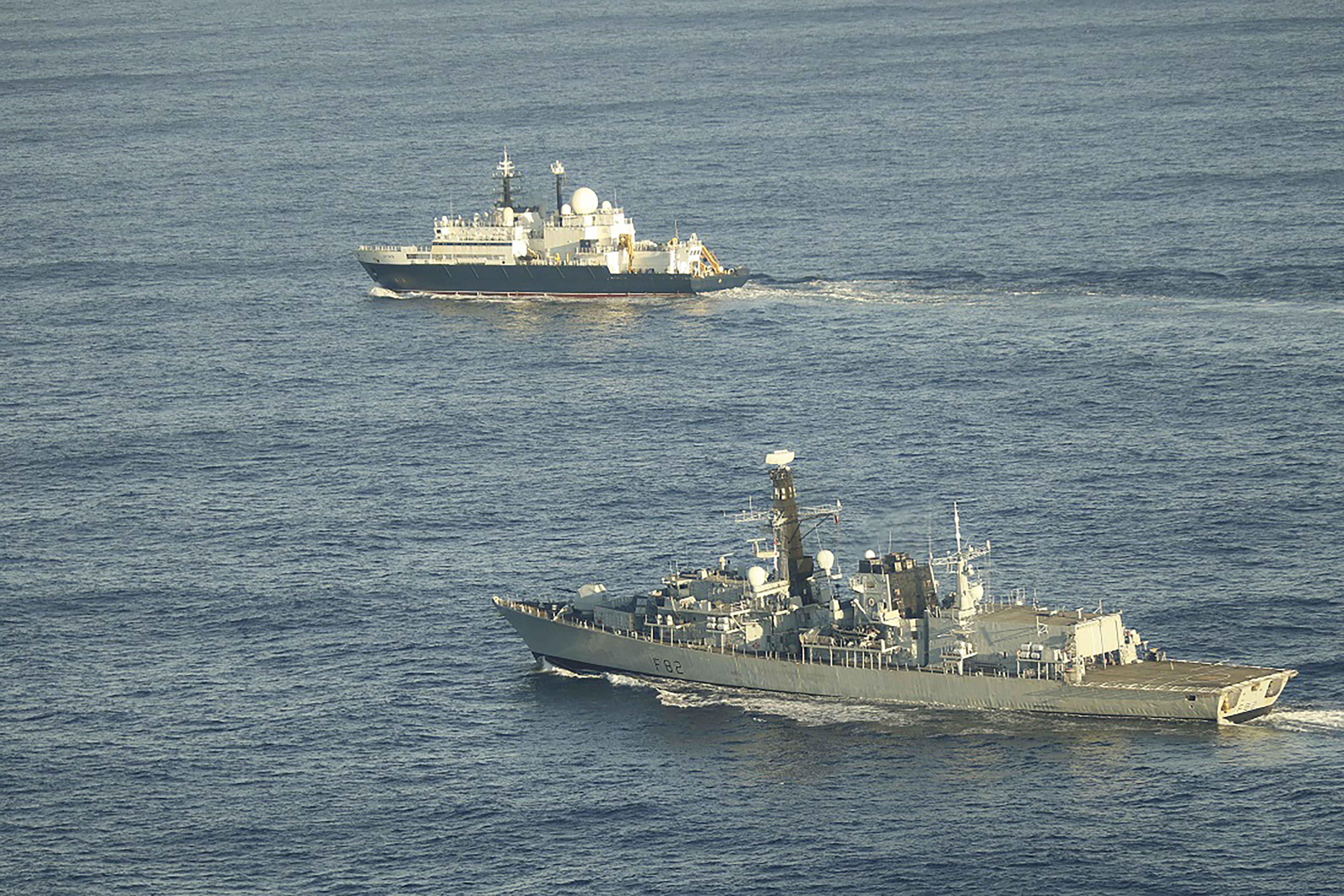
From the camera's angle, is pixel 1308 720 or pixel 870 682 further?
pixel 870 682

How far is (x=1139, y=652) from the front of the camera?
169375mm

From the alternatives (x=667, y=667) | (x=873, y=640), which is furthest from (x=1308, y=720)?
(x=667, y=667)

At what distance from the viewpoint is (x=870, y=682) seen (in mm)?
168250

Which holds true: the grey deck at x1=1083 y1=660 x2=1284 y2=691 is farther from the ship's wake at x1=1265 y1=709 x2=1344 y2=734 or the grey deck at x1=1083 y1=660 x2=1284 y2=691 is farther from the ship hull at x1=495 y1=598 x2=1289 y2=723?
the ship's wake at x1=1265 y1=709 x2=1344 y2=734

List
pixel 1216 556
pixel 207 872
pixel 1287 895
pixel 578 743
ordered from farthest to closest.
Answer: pixel 1216 556, pixel 578 743, pixel 207 872, pixel 1287 895

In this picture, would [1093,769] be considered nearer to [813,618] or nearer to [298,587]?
[813,618]

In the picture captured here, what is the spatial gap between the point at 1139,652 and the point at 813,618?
21.8 meters

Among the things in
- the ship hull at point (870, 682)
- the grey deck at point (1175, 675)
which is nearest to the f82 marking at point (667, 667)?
the ship hull at point (870, 682)

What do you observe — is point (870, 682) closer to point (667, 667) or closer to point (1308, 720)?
point (667, 667)

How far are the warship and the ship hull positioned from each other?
0.09 meters

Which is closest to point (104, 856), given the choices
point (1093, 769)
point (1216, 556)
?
point (1093, 769)

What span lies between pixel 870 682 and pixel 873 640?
2849 mm

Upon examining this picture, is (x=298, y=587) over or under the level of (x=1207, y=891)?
over

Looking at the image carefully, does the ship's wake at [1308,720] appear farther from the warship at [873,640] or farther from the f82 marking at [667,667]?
the f82 marking at [667,667]
